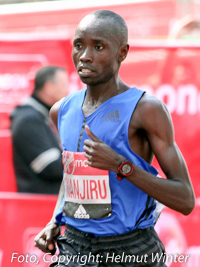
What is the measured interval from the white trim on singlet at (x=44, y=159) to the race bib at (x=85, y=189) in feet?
7.17

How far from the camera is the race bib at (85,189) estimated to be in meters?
3.07

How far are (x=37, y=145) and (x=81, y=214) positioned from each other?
2.40m

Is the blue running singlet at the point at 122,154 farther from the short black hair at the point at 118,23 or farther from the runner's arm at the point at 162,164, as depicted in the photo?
the short black hair at the point at 118,23

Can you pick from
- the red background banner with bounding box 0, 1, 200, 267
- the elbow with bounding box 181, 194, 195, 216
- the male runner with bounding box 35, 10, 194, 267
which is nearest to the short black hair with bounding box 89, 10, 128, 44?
the male runner with bounding box 35, 10, 194, 267

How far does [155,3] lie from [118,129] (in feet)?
22.4

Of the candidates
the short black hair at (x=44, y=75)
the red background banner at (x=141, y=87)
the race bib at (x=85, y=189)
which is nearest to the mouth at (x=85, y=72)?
the race bib at (x=85, y=189)

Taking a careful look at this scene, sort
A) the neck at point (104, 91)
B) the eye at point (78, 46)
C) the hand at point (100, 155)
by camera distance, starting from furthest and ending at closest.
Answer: the neck at point (104, 91)
the eye at point (78, 46)
the hand at point (100, 155)

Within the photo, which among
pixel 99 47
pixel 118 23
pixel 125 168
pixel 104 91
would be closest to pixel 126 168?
pixel 125 168

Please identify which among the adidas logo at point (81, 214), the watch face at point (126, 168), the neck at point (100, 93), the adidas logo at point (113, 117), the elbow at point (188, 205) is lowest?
the adidas logo at point (81, 214)

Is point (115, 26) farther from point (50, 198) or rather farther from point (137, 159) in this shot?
point (50, 198)

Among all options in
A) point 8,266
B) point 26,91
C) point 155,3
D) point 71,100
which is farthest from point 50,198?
point 155,3

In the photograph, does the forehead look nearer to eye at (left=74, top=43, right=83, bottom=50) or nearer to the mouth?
eye at (left=74, top=43, right=83, bottom=50)

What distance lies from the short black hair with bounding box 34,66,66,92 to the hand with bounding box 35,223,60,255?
8.14ft

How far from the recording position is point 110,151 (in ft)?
9.51
